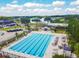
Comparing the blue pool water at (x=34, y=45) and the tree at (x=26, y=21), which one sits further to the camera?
the tree at (x=26, y=21)

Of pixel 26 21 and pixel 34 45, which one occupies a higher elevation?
A: pixel 26 21

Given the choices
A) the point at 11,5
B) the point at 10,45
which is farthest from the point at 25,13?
the point at 10,45

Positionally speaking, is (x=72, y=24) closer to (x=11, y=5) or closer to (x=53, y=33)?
(x=53, y=33)

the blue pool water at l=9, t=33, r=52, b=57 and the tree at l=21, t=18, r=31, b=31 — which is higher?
the tree at l=21, t=18, r=31, b=31

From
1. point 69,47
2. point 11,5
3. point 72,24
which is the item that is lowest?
point 69,47

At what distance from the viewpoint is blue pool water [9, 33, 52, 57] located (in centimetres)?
324

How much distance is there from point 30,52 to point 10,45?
1.68ft

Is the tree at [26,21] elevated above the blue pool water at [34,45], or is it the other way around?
the tree at [26,21]

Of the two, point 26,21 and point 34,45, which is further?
point 26,21

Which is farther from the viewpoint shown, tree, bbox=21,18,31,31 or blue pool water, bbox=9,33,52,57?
tree, bbox=21,18,31,31

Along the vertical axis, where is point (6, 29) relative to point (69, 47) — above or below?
above

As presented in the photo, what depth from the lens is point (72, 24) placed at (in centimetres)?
337

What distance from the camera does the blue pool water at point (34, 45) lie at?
3236 mm

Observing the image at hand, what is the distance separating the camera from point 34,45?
11.0 ft
